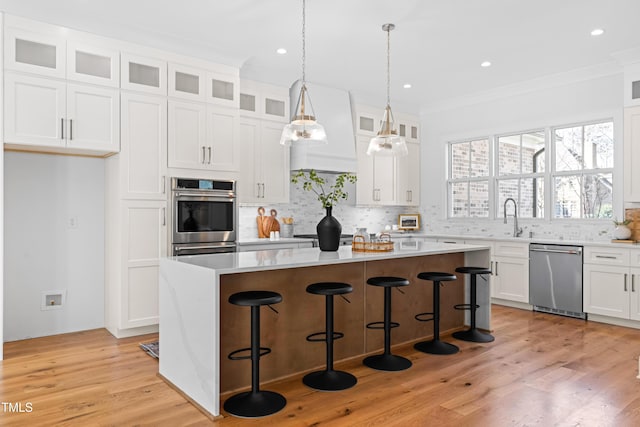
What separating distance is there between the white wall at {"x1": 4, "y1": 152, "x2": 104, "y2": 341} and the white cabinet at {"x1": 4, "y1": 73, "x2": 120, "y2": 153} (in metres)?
0.57

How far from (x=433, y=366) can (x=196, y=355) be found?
70.9 inches

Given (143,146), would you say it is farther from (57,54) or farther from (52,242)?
(52,242)

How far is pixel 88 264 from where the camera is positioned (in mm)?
4598

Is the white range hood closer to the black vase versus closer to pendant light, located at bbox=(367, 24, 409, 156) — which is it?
pendant light, located at bbox=(367, 24, 409, 156)

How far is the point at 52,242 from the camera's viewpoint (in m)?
4.40

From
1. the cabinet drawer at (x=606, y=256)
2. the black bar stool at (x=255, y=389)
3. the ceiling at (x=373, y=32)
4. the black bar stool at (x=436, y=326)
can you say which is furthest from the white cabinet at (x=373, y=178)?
the black bar stool at (x=255, y=389)

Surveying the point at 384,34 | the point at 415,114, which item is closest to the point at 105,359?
the point at 384,34

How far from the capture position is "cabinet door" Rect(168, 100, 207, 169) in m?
4.55

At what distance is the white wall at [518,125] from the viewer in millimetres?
5340

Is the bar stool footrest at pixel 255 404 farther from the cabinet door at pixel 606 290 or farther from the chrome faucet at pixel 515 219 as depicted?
the chrome faucet at pixel 515 219

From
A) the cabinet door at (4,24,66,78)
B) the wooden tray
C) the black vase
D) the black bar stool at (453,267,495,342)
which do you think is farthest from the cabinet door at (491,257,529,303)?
the cabinet door at (4,24,66,78)

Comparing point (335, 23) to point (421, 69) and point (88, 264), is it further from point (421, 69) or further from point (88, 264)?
point (88, 264)

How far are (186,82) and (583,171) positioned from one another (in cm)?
476

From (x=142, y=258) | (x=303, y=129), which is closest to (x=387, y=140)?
(x=303, y=129)
